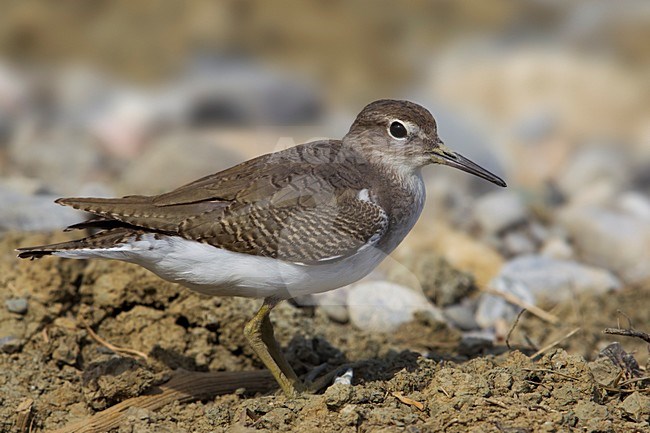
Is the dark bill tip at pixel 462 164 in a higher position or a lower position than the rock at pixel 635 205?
lower

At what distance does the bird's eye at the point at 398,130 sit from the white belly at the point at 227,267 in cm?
93

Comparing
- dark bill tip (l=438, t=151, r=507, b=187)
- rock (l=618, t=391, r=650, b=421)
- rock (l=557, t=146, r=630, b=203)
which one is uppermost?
rock (l=557, t=146, r=630, b=203)

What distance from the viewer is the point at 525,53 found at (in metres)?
17.3

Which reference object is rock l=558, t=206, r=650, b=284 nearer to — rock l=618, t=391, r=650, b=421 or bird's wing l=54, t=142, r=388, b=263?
rock l=618, t=391, r=650, b=421

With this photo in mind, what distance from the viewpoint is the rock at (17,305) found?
20.9ft

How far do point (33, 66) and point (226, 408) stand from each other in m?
12.2

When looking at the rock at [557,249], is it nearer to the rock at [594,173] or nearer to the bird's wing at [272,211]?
the rock at [594,173]

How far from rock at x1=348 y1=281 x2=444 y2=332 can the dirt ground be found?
0.32 ft

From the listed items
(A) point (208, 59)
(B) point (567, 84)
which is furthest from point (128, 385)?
(B) point (567, 84)

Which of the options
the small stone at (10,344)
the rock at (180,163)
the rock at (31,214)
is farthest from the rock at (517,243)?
the small stone at (10,344)

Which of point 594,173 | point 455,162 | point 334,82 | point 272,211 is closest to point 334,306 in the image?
point 455,162

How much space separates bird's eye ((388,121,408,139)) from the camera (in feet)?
20.1

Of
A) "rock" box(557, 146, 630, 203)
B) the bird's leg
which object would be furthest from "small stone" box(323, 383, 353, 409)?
"rock" box(557, 146, 630, 203)

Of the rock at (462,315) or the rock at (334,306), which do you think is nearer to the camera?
the rock at (334,306)
